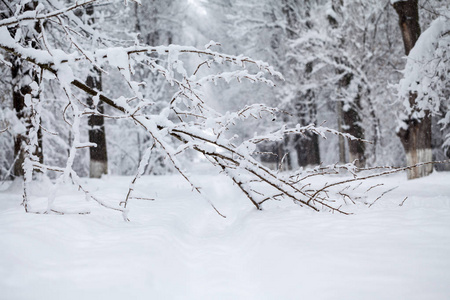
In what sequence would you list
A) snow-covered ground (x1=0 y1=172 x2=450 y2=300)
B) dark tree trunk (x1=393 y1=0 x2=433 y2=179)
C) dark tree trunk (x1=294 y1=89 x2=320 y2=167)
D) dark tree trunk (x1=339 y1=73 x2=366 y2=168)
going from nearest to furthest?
snow-covered ground (x1=0 y1=172 x2=450 y2=300) → dark tree trunk (x1=393 y1=0 x2=433 y2=179) → dark tree trunk (x1=339 y1=73 x2=366 y2=168) → dark tree trunk (x1=294 y1=89 x2=320 y2=167)

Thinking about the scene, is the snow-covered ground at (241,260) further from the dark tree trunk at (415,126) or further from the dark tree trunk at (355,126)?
the dark tree trunk at (355,126)

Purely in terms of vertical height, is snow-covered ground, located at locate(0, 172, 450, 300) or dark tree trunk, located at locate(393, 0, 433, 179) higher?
dark tree trunk, located at locate(393, 0, 433, 179)

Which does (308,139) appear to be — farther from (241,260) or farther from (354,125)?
(241,260)

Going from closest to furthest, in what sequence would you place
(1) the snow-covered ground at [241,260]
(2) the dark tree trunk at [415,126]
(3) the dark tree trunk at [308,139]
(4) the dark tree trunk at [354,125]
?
1. (1) the snow-covered ground at [241,260]
2. (2) the dark tree trunk at [415,126]
3. (4) the dark tree trunk at [354,125]
4. (3) the dark tree trunk at [308,139]

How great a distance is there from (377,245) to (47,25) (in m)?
6.57

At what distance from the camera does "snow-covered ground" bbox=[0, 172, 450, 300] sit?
129cm

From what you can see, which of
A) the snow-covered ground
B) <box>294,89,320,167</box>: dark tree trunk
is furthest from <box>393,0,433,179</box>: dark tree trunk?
the snow-covered ground

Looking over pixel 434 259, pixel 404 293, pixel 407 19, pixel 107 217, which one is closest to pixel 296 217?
pixel 434 259

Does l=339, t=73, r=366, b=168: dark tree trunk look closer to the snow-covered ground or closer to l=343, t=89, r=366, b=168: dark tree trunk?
l=343, t=89, r=366, b=168: dark tree trunk

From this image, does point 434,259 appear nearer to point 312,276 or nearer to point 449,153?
point 312,276

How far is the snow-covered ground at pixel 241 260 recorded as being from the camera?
4.22ft

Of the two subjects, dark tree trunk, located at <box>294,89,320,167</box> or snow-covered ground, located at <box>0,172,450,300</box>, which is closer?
snow-covered ground, located at <box>0,172,450,300</box>

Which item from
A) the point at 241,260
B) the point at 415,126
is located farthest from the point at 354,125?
the point at 241,260

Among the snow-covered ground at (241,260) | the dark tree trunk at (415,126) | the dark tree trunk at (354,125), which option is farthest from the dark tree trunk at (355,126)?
the snow-covered ground at (241,260)
